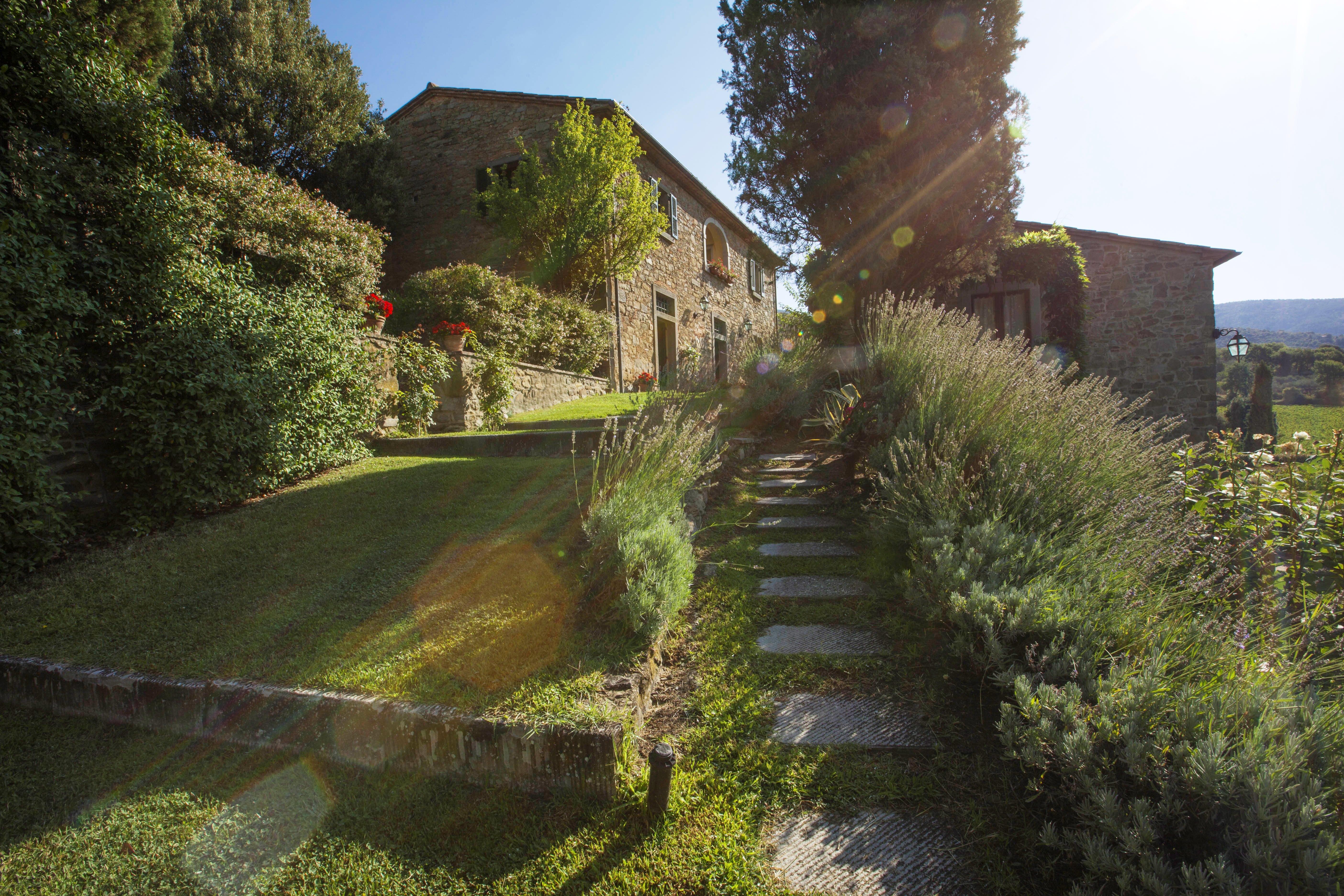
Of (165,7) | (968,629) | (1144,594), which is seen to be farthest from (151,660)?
(165,7)

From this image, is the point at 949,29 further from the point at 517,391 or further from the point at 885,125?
the point at 517,391

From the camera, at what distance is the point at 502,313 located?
820 cm

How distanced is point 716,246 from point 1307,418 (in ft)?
43.3

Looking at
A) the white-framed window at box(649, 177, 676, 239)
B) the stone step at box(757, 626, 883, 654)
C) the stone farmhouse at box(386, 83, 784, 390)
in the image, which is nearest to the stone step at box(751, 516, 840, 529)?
the stone step at box(757, 626, 883, 654)

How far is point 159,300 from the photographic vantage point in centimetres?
368

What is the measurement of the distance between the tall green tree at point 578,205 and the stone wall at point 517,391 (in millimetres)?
2030

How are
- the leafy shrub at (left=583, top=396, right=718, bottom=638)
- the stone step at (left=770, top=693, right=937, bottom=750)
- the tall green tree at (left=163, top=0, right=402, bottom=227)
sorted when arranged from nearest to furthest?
the stone step at (left=770, top=693, right=937, bottom=750) → the leafy shrub at (left=583, top=396, right=718, bottom=638) → the tall green tree at (left=163, top=0, right=402, bottom=227)

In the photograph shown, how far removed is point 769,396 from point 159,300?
4880mm

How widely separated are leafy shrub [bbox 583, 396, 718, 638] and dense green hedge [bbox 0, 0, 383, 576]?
2.46 m

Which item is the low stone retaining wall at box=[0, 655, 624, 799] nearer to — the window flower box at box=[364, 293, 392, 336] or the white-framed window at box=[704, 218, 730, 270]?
the window flower box at box=[364, 293, 392, 336]

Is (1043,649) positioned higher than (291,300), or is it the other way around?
(291,300)

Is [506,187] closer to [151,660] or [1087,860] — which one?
[151,660]

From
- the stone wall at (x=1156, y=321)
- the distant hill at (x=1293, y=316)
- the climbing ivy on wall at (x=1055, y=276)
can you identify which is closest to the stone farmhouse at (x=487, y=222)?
the climbing ivy on wall at (x=1055, y=276)

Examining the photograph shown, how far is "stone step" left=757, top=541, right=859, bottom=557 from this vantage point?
11.0 feet
